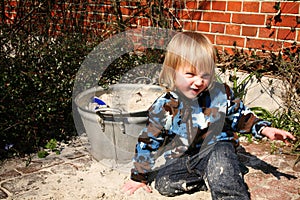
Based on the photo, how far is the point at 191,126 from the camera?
230 centimetres

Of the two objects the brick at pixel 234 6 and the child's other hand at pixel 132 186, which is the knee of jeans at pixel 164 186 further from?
the brick at pixel 234 6

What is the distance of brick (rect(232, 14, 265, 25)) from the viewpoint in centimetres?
349

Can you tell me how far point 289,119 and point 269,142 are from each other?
0.30 m

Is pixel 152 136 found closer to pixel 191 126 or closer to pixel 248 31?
pixel 191 126

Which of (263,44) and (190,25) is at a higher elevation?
(190,25)

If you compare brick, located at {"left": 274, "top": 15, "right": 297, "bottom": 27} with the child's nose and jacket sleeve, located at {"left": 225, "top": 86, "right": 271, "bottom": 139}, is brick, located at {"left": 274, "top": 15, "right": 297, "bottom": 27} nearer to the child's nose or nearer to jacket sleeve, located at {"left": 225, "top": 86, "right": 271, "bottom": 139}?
jacket sleeve, located at {"left": 225, "top": 86, "right": 271, "bottom": 139}

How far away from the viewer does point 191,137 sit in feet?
7.63

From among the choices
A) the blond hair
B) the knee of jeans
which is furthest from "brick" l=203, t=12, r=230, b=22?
the knee of jeans

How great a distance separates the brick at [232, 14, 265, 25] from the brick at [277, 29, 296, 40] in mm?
202

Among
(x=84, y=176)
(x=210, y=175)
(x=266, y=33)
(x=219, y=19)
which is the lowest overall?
(x=84, y=176)

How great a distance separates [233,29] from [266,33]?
0.36 meters

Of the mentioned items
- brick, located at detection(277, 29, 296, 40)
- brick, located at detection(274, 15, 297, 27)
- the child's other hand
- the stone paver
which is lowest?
the stone paver

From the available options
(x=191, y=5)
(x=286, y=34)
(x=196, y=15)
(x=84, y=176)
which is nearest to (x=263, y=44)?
(x=286, y=34)

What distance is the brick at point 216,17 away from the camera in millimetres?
3728
